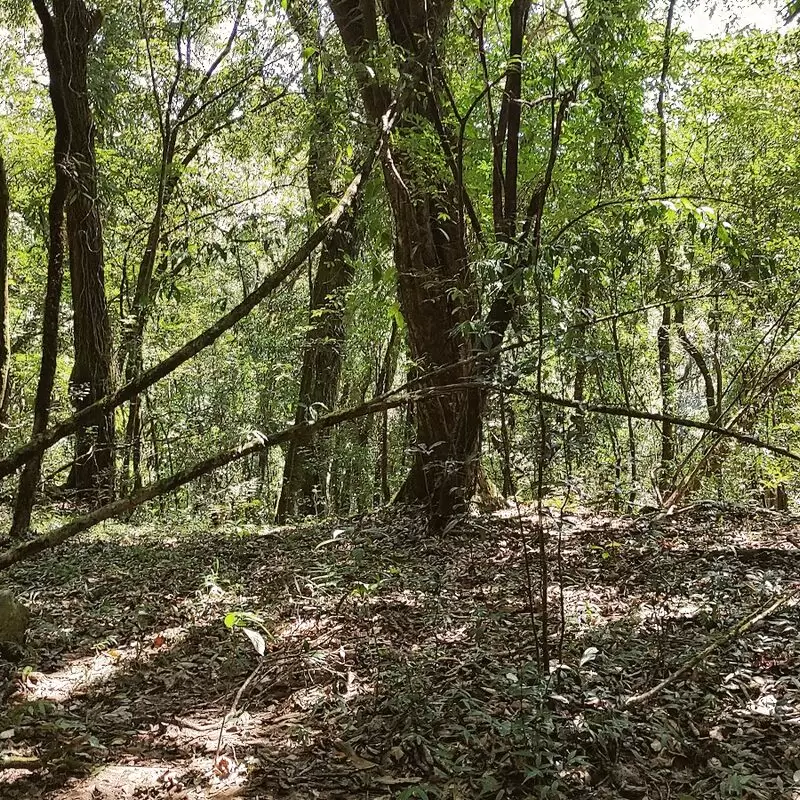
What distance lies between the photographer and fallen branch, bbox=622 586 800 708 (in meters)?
3.29

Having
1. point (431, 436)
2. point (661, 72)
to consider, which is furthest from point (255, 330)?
point (661, 72)

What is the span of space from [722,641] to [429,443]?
3.48m

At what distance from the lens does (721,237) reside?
336 cm

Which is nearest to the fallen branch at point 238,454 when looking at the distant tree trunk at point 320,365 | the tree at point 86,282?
the tree at point 86,282

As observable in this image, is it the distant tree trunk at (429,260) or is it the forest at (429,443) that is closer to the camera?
the forest at (429,443)

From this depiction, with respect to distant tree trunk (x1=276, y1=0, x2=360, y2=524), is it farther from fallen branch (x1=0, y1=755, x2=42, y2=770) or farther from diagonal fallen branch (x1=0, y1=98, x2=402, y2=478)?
fallen branch (x1=0, y1=755, x2=42, y2=770)

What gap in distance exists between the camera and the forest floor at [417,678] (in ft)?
9.34

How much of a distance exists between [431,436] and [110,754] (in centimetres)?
420

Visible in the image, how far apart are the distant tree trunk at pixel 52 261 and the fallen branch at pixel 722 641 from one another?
13.6ft

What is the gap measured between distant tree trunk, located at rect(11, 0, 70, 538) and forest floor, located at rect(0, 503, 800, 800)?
3.78ft

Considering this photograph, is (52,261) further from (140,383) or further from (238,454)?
(238,454)

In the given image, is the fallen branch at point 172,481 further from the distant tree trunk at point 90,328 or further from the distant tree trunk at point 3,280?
the distant tree trunk at point 90,328

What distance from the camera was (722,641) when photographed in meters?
3.70

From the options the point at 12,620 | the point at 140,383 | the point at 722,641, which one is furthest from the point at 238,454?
the point at 722,641
